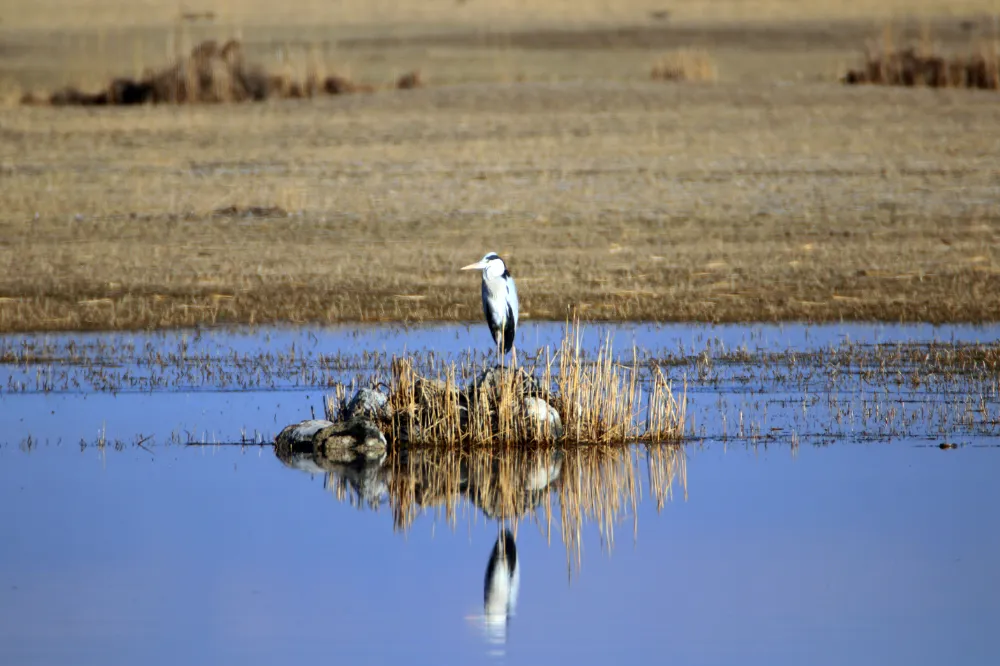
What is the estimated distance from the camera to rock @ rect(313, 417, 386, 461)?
13.2 meters

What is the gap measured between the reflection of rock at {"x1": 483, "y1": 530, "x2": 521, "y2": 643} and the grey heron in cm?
396

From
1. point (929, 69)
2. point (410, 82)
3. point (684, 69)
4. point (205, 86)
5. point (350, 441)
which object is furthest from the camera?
point (684, 69)

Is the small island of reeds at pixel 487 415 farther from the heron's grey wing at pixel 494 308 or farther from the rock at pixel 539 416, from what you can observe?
the heron's grey wing at pixel 494 308

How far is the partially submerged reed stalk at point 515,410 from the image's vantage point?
13.3 m

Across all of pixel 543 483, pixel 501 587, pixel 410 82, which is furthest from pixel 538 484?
pixel 410 82

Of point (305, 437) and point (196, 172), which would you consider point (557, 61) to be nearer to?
point (196, 172)

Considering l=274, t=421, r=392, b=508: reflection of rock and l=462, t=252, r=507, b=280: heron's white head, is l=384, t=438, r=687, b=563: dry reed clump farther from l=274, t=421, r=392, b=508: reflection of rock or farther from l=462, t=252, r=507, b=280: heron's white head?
l=462, t=252, r=507, b=280: heron's white head

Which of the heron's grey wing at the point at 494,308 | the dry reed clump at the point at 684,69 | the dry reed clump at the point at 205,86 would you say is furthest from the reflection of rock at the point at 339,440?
the dry reed clump at the point at 684,69

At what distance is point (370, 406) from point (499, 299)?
1895mm

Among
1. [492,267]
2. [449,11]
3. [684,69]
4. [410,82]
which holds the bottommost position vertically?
[492,267]

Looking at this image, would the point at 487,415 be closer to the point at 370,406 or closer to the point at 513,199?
the point at 370,406

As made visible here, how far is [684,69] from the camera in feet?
131

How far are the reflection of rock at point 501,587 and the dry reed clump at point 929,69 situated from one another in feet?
96.2

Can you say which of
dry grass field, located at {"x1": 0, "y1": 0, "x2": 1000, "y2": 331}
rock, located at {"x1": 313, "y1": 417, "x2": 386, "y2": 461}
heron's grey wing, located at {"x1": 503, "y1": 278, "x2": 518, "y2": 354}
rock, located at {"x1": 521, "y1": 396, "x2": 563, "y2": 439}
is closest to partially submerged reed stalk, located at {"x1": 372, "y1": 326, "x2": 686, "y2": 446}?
rock, located at {"x1": 521, "y1": 396, "x2": 563, "y2": 439}
